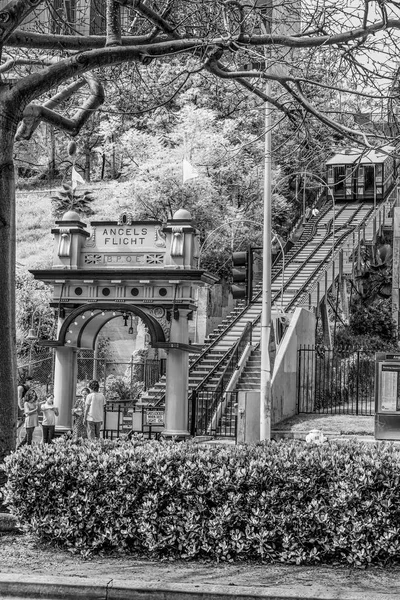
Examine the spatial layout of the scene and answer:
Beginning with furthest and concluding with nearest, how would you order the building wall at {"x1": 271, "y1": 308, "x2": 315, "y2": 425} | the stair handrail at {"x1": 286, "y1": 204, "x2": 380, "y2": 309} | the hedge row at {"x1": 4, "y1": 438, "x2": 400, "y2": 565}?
the stair handrail at {"x1": 286, "y1": 204, "x2": 380, "y2": 309} → the building wall at {"x1": 271, "y1": 308, "x2": 315, "y2": 425} → the hedge row at {"x1": 4, "y1": 438, "x2": 400, "y2": 565}

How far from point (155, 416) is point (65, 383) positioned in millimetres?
2576

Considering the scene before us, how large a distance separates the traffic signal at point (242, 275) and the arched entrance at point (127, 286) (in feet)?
12.4

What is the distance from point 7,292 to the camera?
32.7 ft

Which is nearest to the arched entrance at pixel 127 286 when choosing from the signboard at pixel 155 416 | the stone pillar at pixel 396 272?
the signboard at pixel 155 416

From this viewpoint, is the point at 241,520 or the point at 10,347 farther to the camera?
the point at 10,347

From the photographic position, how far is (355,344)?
40781 mm

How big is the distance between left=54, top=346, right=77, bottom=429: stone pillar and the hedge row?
15.4 m

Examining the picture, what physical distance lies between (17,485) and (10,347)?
1.50 meters

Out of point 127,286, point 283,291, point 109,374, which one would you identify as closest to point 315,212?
point 109,374

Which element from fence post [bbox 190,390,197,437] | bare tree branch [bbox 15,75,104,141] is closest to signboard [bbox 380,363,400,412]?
fence post [bbox 190,390,197,437]

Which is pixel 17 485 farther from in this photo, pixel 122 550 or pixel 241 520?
pixel 241 520

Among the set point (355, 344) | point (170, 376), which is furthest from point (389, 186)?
point (170, 376)

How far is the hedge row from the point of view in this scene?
8.56 m

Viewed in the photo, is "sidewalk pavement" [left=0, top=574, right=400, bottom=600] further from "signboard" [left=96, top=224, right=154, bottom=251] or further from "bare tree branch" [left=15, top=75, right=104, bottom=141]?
"signboard" [left=96, top=224, right=154, bottom=251]
